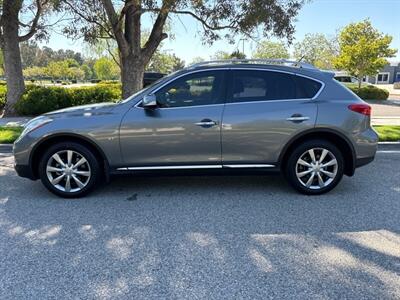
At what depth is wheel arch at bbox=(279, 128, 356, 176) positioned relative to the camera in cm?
475

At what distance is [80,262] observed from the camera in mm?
3197

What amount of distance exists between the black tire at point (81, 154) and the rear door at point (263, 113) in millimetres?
1696

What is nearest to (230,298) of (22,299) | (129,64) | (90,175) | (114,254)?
(114,254)

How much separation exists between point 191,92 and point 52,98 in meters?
9.06

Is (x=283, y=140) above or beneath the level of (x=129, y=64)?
beneath

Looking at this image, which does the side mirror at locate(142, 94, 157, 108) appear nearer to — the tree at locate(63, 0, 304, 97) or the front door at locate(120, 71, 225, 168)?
the front door at locate(120, 71, 225, 168)

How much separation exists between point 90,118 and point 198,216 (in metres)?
1.88

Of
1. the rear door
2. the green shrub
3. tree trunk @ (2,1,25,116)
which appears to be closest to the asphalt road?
the rear door

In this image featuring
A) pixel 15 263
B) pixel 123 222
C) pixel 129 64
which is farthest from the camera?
pixel 129 64

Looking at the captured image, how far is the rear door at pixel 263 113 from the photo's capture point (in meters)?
4.65

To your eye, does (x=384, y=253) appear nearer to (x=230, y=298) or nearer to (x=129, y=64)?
(x=230, y=298)

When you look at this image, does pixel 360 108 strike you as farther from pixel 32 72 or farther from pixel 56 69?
pixel 32 72

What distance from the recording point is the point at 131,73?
10.6m

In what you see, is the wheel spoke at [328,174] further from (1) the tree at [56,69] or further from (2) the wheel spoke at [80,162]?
(1) the tree at [56,69]
